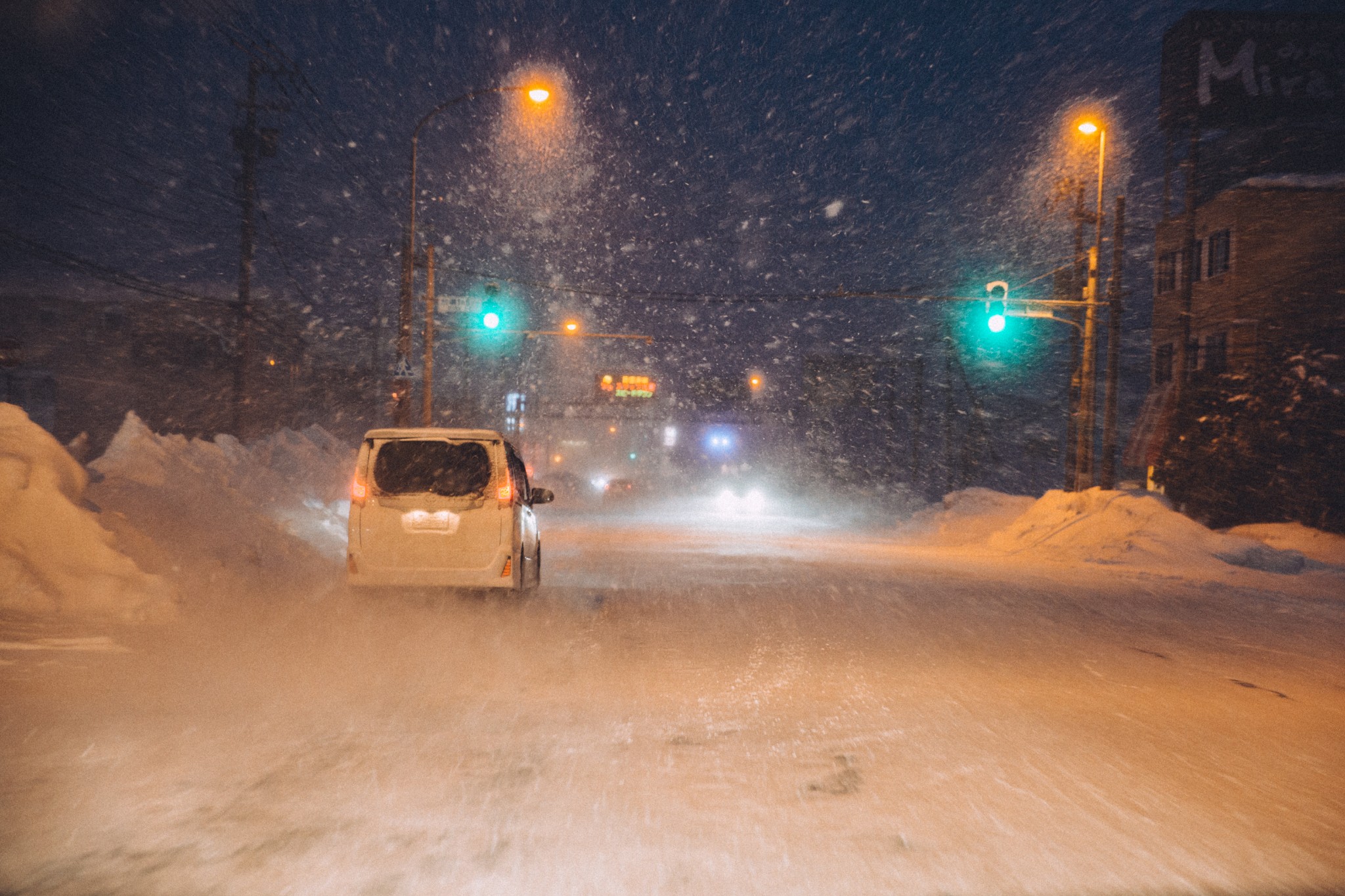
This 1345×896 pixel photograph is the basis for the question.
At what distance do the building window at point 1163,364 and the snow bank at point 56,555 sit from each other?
36.8 metres

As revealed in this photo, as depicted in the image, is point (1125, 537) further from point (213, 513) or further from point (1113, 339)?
point (213, 513)

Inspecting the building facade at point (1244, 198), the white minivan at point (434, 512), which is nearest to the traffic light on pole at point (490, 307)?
→ the white minivan at point (434, 512)

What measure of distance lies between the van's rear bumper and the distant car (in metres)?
48.0

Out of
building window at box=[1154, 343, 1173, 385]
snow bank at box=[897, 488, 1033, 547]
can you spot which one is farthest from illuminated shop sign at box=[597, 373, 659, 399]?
building window at box=[1154, 343, 1173, 385]

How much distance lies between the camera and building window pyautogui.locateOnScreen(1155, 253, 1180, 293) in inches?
1548

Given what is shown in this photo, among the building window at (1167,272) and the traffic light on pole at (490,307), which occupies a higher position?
the building window at (1167,272)

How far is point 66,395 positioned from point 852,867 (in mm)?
55316

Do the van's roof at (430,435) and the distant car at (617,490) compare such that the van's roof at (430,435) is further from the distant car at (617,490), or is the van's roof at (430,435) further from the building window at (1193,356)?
the distant car at (617,490)

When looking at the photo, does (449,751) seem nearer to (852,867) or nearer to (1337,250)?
(852,867)

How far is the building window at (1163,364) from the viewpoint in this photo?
39.4 meters

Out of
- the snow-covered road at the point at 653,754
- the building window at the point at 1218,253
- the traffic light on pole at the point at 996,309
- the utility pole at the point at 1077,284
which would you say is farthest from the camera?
the building window at the point at 1218,253

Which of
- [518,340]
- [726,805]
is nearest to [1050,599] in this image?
[726,805]

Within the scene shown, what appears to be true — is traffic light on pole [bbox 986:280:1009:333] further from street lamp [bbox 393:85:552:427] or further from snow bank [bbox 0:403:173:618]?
snow bank [bbox 0:403:173:618]

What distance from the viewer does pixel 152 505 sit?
13.6 meters
